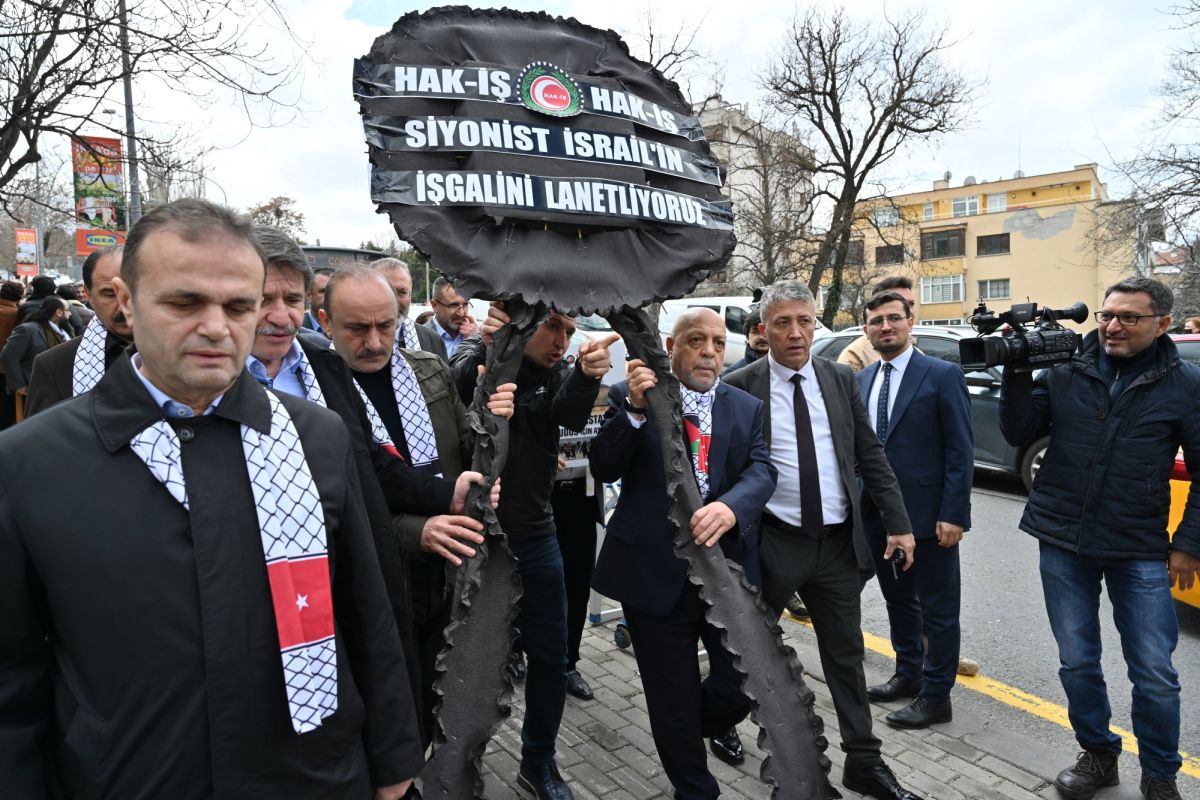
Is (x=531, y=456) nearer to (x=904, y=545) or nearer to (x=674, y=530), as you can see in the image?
(x=674, y=530)

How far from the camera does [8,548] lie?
1.36 metres

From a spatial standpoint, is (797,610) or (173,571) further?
(797,610)

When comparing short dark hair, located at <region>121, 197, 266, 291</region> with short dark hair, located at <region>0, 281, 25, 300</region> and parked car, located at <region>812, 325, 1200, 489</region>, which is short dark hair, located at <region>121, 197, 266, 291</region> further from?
short dark hair, located at <region>0, 281, 25, 300</region>

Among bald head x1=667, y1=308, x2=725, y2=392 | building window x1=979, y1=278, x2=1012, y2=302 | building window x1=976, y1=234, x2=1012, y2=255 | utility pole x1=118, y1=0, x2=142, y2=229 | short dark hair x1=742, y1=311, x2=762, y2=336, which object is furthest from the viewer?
building window x1=979, y1=278, x2=1012, y2=302

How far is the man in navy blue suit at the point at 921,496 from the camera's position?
148 inches

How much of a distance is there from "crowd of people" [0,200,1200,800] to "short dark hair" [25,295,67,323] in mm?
3908

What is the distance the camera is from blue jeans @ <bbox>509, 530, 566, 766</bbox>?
122 inches

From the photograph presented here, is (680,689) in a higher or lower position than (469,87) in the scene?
lower

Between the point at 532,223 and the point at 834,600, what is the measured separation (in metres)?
2.04

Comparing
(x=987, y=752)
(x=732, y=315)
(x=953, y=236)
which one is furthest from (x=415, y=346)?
(x=953, y=236)

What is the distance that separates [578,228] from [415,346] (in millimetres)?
2625

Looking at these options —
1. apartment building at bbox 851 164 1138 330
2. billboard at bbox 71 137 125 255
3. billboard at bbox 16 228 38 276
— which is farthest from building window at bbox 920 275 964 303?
billboard at bbox 71 137 125 255

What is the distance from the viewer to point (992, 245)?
153ft

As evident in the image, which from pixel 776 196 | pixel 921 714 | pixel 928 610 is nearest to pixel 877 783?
pixel 921 714
